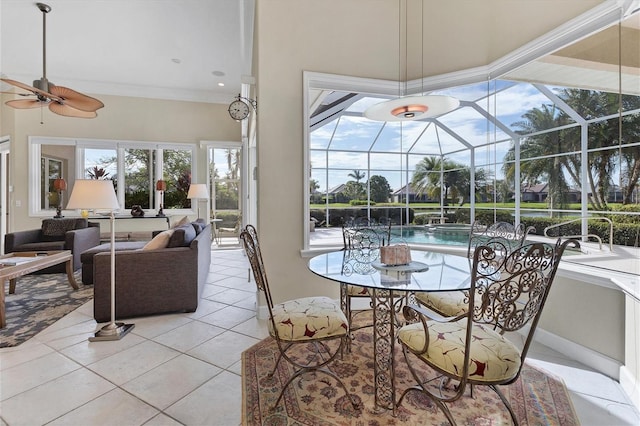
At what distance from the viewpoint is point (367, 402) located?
1.75 m

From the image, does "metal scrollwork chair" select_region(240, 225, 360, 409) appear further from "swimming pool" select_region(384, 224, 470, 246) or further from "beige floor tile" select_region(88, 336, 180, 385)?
"swimming pool" select_region(384, 224, 470, 246)

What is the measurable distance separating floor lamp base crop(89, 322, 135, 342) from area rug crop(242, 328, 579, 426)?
132 centimetres

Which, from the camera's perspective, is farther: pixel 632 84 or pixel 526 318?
pixel 632 84

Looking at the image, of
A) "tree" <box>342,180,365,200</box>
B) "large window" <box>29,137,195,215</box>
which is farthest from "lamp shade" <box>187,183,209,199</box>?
"tree" <box>342,180,365,200</box>

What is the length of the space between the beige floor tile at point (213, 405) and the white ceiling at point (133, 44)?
331 cm

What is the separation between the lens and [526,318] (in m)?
1.39

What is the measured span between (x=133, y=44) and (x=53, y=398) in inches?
208

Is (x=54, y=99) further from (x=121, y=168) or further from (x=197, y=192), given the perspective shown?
(x=121, y=168)

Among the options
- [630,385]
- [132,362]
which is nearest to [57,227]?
[132,362]

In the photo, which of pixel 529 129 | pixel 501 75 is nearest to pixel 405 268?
pixel 529 129

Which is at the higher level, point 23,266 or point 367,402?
point 23,266

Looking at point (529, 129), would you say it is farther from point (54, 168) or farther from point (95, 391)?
point (54, 168)

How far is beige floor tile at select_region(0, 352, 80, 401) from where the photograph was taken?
75.0 inches

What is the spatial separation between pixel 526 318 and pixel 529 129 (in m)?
2.65
